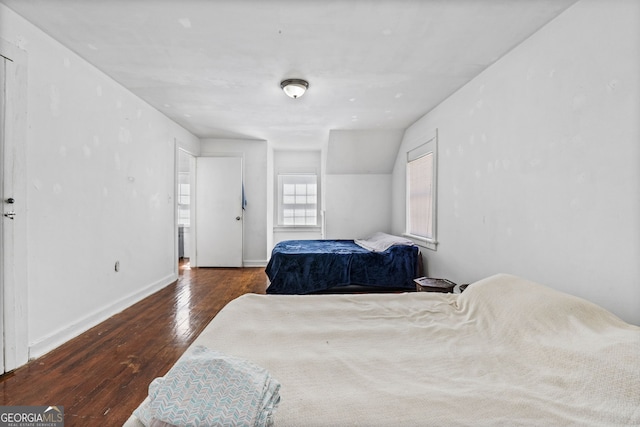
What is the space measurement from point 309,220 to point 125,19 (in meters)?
5.06

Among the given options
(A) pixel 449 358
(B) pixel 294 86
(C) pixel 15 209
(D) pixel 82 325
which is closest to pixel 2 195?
(C) pixel 15 209

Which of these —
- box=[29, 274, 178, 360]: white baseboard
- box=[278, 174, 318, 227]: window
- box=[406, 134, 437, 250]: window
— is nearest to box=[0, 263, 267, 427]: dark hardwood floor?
box=[29, 274, 178, 360]: white baseboard

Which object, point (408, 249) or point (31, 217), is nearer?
point (31, 217)

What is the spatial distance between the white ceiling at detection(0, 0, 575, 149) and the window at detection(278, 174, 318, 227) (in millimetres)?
3102

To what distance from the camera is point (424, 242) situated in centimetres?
387

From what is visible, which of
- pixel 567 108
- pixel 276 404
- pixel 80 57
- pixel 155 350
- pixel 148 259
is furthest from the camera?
pixel 148 259

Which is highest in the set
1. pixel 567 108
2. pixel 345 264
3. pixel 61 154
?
pixel 567 108

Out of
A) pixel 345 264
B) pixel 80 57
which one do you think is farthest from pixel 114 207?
pixel 345 264

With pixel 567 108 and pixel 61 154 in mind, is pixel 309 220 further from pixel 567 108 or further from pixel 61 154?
pixel 567 108

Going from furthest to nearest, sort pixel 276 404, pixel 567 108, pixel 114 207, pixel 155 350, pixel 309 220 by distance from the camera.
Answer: pixel 309 220 < pixel 114 207 < pixel 155 350 < pixel 567 108 < pixel 276 404

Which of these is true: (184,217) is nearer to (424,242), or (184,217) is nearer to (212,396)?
(424,242)

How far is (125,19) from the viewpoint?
1.94m

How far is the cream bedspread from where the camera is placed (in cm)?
86

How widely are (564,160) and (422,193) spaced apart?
7.56 ft
